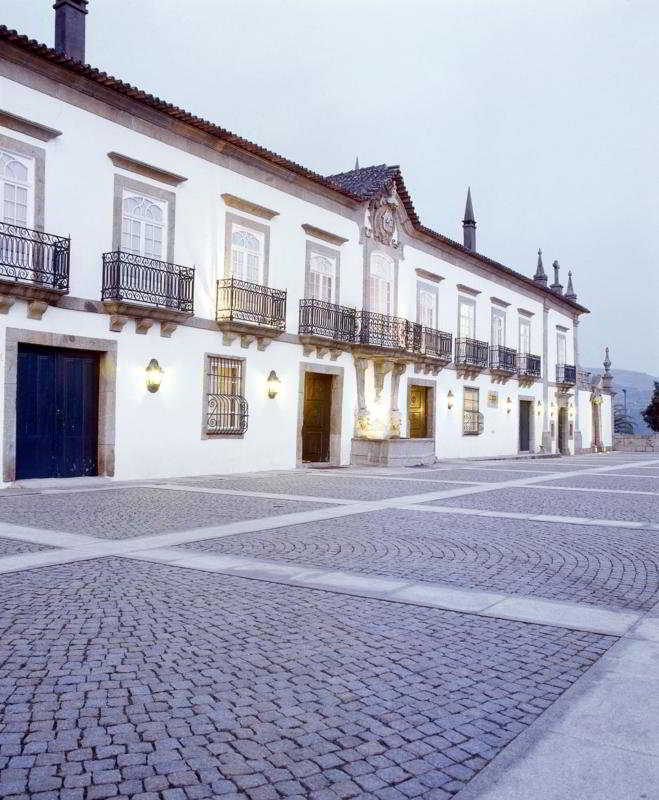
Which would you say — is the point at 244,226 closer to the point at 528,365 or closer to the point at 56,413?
the point at 56,413

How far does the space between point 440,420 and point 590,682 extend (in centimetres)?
2300

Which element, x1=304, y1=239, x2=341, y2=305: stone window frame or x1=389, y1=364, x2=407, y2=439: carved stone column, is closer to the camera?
x1=304, y1=239, x2=341, y2=305: stone window frame

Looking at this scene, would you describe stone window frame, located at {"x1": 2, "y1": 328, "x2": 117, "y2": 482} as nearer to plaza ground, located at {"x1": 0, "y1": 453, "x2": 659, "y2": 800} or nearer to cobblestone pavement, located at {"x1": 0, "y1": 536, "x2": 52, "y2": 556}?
plaza ground, located at {"x1": 0, "y1": 453, "x2": 659, "y2": 800}

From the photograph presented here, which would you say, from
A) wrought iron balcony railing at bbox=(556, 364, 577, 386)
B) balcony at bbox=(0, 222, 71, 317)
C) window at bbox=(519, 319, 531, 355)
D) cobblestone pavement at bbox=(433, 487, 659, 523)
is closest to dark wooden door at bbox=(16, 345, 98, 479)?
balcony at bbox=(0, 222, 71, 317)

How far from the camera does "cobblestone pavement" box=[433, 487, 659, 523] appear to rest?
1034cm

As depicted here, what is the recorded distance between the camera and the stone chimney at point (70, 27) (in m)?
15.3

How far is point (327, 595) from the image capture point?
532 cm

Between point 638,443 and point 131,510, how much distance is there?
40.6 meters

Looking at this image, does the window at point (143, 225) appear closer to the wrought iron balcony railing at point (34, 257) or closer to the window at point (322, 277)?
the wrought iron balcony railing at point (34, 257)

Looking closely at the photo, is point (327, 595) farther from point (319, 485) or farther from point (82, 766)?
point (319, 485)

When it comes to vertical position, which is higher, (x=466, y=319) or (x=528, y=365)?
(x=466, y=319)

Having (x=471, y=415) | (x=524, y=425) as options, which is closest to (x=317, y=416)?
(x=471, y=415)

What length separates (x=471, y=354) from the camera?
28062 mm

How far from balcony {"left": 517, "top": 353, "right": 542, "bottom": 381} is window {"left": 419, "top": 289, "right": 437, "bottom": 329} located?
7.79m
